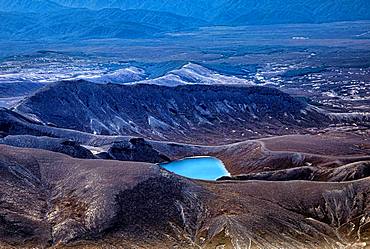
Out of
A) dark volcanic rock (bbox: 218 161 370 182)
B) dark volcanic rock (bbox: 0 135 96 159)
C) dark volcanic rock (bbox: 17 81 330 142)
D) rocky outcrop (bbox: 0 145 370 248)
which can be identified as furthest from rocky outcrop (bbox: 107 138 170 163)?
dark volcanic rock (bbox: 17 81 330 142)

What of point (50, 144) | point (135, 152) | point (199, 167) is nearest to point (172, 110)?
point (135, 152)

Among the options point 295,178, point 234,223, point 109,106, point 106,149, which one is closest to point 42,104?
point 109,106

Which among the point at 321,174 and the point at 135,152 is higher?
the point at 135,152

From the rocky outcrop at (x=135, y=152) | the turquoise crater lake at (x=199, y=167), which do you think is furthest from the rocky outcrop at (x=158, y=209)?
the rocky outcrop at (x=135, y=152)

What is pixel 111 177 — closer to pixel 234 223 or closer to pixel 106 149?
pixel 234 223

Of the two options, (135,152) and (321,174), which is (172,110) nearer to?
(135,152)

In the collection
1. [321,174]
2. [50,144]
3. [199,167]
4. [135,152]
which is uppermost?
[50,144]

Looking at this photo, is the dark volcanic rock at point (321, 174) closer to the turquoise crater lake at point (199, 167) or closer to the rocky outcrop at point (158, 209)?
the rocky outcrop at point (158, 209)
